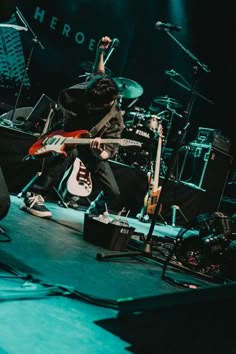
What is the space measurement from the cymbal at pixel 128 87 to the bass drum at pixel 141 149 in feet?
2.03

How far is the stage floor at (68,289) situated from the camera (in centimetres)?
146

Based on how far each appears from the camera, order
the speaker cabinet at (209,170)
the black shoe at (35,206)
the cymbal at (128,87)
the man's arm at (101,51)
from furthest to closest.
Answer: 1. the speaker cabinet at (209,170)
2. the cymbal at (128,87)
3. the man's arm at (101,51)
4. the black shoe at (35,206)

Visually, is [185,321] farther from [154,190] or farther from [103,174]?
[154,190]

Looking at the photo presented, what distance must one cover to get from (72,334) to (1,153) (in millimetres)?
3920

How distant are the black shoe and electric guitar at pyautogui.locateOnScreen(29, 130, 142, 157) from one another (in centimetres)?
48

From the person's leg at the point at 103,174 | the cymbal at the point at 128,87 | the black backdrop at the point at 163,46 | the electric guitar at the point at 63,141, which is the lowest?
the person's leg at the point at 103,174

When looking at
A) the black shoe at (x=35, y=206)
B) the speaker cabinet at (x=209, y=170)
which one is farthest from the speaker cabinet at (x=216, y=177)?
the black shoe at (x=35, y=206)

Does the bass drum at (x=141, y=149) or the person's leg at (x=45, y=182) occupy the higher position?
the bass drum at (x=141, y=149)

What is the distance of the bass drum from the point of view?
628 cm

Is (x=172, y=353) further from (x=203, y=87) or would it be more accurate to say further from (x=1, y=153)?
(x=203, y=87)

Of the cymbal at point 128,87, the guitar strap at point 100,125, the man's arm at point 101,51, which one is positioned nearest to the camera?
the guitar strap at point 100,125

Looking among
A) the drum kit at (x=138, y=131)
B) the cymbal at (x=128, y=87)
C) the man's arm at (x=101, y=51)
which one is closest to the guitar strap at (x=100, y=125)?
the man's arm at (x=101, y=51)

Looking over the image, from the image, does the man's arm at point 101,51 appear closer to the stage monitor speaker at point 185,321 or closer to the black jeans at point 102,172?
the black jeans at point 102,172

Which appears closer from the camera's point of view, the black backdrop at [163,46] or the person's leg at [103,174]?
the person's leg at [103,174]
